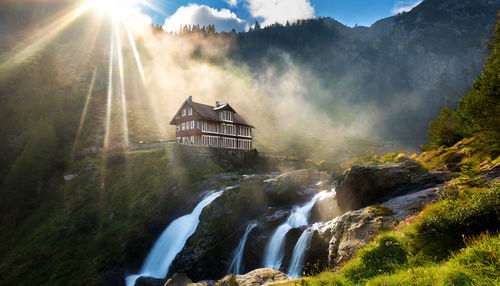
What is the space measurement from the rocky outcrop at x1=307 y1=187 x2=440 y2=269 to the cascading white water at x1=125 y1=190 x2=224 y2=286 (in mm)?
19946

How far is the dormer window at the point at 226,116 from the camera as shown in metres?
62.1

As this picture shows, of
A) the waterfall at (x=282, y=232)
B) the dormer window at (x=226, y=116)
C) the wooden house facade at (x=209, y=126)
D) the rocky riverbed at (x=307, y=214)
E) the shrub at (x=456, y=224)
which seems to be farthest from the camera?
the dormer window at (x=226, y=116)

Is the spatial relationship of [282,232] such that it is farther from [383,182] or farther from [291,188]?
[291,188]

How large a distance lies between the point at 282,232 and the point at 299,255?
5336 millimetres

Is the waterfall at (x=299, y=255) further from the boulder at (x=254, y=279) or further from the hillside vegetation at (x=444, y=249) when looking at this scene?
the hillside vegetation at (x=444, y=249)

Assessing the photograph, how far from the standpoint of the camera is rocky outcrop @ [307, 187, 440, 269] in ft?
40.5

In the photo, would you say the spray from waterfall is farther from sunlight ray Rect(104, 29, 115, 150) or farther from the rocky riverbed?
sunlight ray Rect(104, 29, 115, 150)

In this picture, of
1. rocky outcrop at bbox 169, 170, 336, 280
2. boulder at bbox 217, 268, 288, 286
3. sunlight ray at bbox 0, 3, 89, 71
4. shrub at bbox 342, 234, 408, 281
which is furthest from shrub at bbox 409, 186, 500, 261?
sunlight ray at bbox 0, 3, 89, 71

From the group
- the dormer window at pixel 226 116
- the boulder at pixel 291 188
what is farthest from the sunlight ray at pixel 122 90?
the boulder at pixel 291 188

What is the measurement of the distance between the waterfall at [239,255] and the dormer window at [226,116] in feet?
124

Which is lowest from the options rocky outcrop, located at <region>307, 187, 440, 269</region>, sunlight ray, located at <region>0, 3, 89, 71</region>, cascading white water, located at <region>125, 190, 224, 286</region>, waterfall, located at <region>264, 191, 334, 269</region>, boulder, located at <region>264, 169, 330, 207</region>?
cascading white water, located at <region>125, 190, 224, 286</region>

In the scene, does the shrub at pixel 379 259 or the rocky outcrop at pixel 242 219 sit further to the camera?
the rocky outcrop at pixel 242 219

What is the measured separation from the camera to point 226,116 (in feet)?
207

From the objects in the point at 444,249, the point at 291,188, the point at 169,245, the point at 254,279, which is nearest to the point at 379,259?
the point at 444,249
